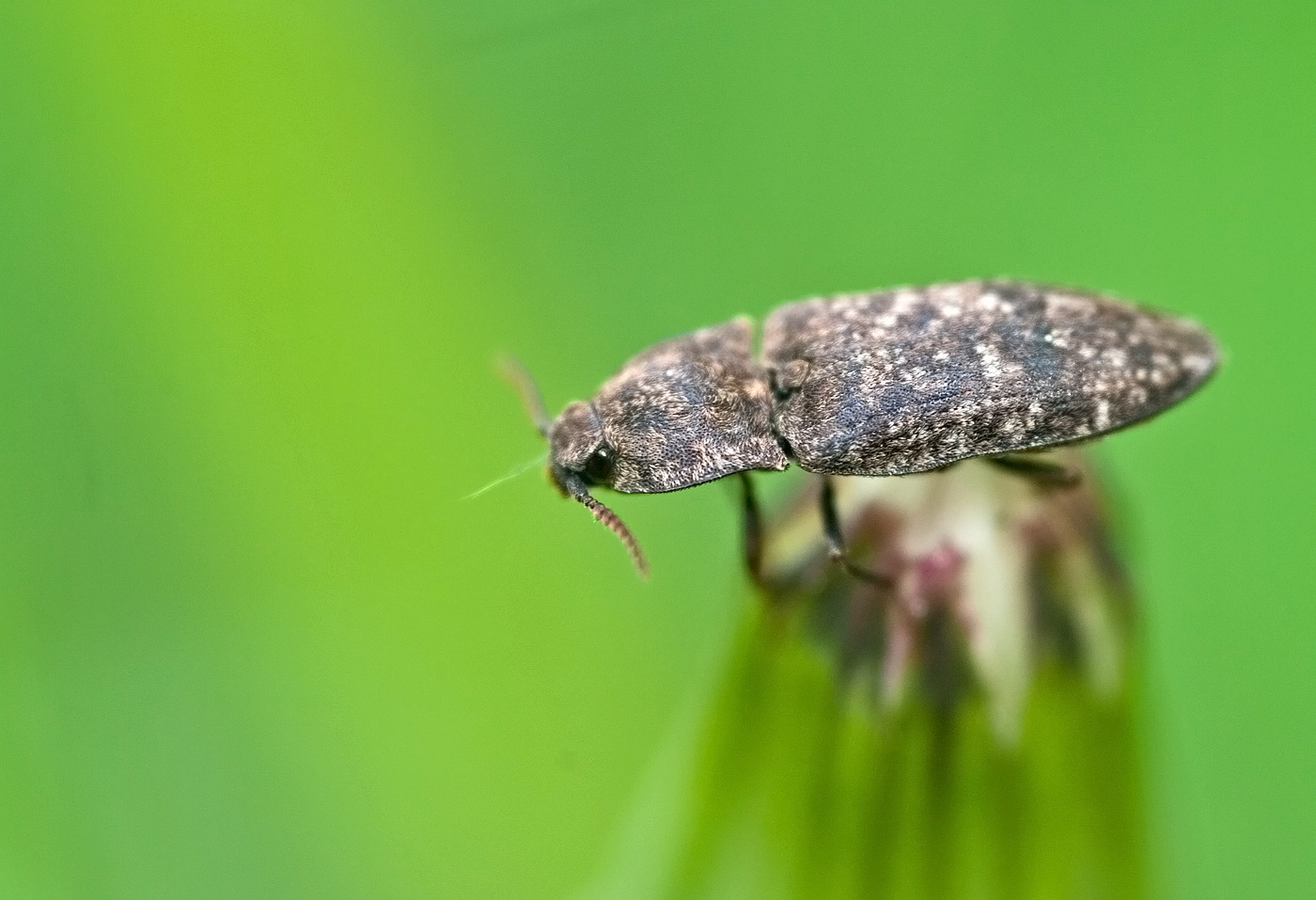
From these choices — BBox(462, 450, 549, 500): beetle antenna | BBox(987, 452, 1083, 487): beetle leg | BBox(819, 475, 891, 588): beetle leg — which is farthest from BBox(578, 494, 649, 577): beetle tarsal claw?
BBox(987, 452, 1083, 487): beetle leg

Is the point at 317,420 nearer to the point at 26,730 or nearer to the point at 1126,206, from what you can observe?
the point at 26,730

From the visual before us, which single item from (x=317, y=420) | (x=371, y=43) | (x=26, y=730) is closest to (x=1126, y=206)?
(x=371, y=43)

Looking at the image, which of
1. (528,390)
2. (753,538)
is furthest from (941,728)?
(528,390)

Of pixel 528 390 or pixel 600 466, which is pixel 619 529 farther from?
pixel 528 390

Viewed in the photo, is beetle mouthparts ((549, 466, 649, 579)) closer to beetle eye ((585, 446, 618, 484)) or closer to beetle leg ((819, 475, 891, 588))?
beetle eye ((585, 446, 618, 484))

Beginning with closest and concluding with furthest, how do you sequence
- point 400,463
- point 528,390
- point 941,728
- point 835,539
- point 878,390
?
point 941,728 < point 835,539 < point 400,463 < point 878,390 < point 528,390

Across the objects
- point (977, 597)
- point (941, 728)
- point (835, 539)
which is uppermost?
point (835, 539)
